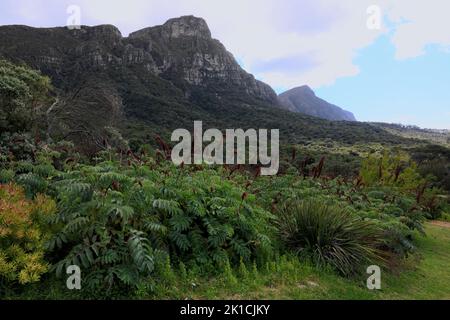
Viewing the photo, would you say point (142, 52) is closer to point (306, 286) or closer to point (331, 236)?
point (331, 236)

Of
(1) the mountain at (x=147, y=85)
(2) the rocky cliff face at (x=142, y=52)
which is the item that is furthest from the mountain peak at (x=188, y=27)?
(1) the mountain at (x=147, y=85)

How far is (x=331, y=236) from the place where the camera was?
275 inches

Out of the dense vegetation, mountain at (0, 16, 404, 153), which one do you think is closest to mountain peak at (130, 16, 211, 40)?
mountain at (0, 16, 404, 153)

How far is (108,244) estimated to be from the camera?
15.6 feet

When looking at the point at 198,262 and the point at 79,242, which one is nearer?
the point at 79,242

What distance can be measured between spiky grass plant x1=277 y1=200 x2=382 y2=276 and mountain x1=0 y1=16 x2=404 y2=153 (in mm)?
6733

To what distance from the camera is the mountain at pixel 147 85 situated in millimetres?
14781

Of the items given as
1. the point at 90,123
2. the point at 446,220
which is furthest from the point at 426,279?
the point at 446,220

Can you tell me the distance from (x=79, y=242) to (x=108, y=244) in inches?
17.0

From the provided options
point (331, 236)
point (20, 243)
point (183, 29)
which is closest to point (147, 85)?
point (331, 236)

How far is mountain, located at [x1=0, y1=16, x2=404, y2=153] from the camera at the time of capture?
1478 cm

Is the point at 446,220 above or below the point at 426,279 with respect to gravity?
below
